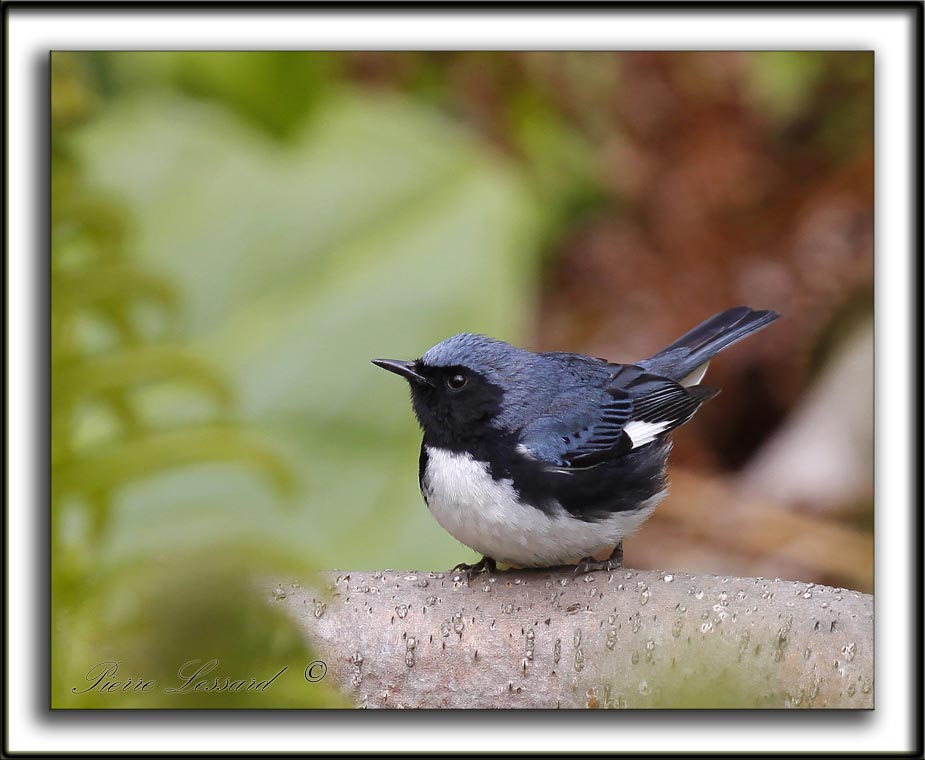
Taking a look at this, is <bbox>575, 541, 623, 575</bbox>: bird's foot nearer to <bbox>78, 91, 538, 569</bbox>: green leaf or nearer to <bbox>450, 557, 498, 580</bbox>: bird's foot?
<bbox>450, 557, 498, 580</bbox>: bird's foot

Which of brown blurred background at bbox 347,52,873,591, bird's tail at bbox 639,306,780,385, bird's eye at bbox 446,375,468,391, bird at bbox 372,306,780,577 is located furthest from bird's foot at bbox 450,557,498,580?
brown blurred background at bbox 347,52,873,591

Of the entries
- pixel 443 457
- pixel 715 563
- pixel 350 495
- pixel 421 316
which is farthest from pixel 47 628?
pixel 715 563

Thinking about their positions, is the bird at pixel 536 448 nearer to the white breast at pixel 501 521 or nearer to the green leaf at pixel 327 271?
the white breast at pixel 501 521

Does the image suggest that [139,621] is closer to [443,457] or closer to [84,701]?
[84,701]

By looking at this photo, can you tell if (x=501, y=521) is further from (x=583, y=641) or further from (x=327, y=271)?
(x=327, y=271)

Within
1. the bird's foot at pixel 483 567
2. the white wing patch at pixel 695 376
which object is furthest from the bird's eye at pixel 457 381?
the white wing patch at pixel 695 376

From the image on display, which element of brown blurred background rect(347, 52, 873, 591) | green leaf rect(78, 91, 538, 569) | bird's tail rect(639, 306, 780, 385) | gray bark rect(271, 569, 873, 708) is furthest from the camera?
brown blurred background rect(347, 52, 873, 591)
